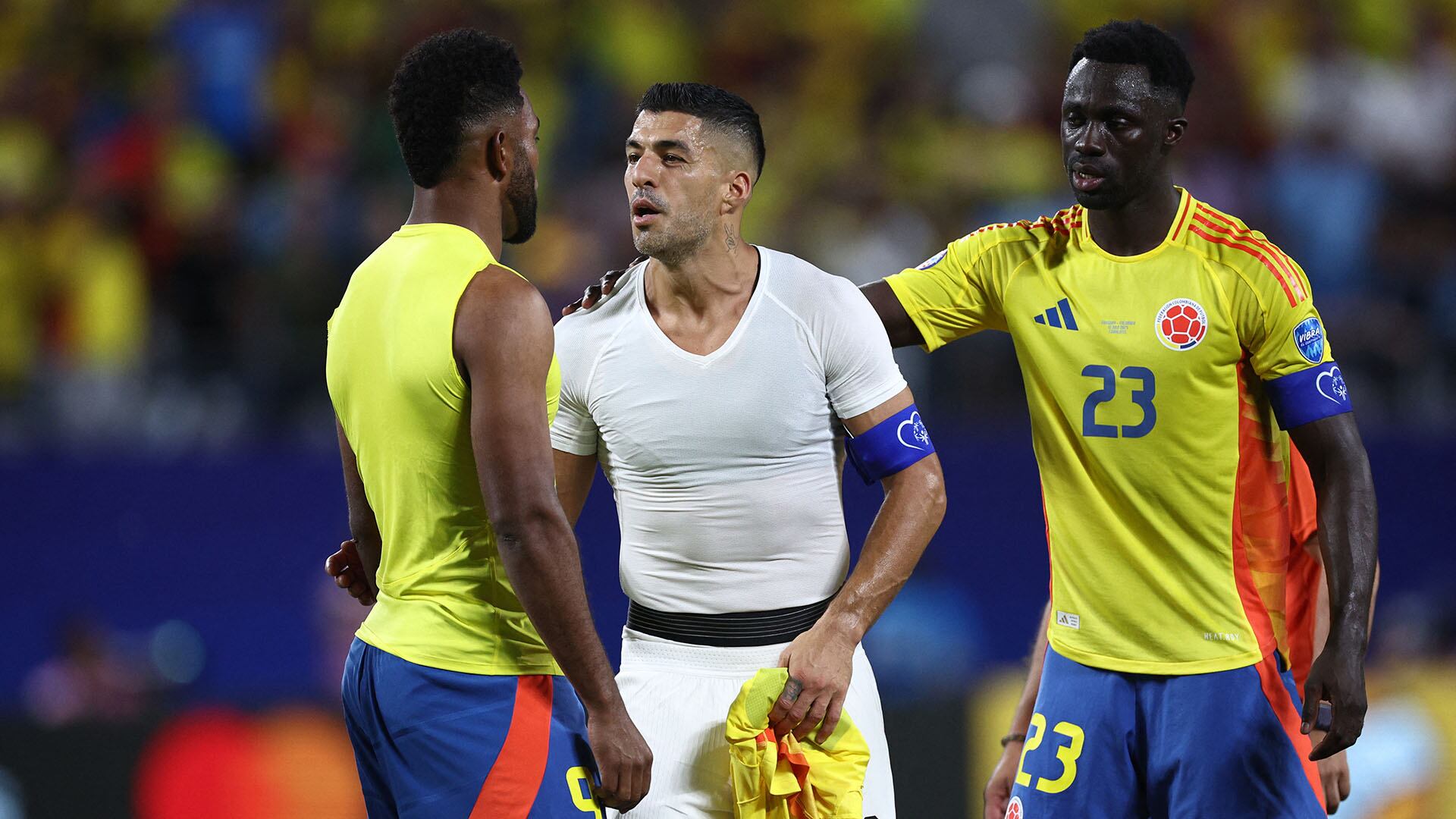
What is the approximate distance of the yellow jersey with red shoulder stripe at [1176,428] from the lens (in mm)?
3809

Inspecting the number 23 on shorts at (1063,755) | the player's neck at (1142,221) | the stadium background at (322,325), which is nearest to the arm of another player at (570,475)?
the number 23 on shorts at (1063,755)

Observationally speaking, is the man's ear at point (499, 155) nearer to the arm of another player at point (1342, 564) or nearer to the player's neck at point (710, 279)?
the player's neck at point (710, 279)

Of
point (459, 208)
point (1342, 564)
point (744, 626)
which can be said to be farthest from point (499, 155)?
point (1342, 564)

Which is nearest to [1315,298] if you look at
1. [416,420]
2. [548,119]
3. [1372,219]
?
[1372,219]

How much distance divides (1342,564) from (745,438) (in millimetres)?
1369

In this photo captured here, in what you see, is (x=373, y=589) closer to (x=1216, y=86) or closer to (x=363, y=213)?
(x=363, y=213)

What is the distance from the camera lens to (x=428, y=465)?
130 inches

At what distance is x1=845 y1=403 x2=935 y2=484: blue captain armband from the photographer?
3807mm

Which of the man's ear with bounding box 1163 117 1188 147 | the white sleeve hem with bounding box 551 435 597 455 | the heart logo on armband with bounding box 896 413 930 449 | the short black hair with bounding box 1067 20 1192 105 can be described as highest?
the short black hair with bounding box 1067 20 1192 105

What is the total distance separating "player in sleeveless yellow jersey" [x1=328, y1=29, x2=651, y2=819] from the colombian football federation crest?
1.72 meters

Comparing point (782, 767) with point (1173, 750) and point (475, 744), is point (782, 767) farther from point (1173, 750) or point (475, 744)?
point (1173, 750)

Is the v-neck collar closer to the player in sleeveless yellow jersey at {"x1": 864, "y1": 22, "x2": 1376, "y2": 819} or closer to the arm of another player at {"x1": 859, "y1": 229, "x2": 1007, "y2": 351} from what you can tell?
the arm of another player at {"x1": 859, "y1": 229, "x2": 1007, "y2": 351}

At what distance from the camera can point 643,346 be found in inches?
153

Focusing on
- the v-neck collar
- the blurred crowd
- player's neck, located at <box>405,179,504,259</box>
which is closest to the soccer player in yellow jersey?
the v-neck collar
